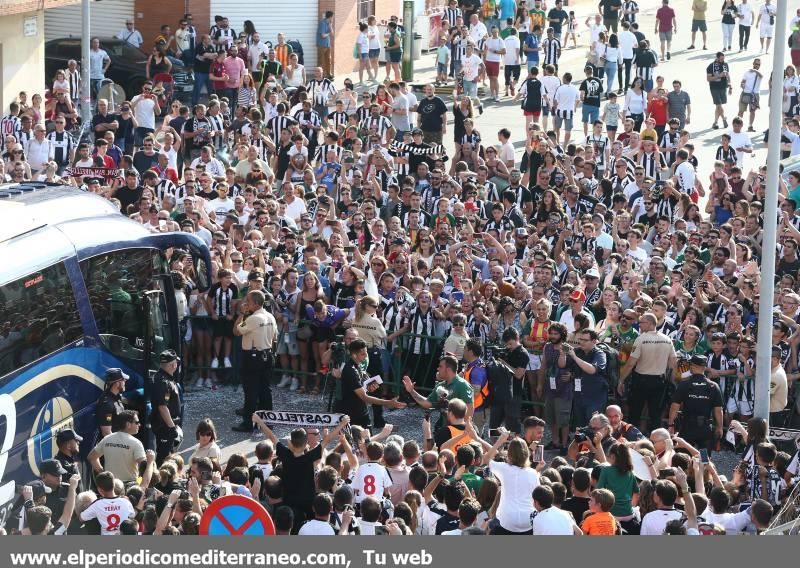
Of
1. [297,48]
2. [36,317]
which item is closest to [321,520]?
[36,317]

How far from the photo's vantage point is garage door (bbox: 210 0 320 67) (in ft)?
118

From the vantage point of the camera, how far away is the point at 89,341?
49.1ft

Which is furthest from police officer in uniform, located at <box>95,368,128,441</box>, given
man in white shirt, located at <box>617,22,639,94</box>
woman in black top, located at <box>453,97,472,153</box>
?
man in white shirt, located at <box>617,22,639,94</box>

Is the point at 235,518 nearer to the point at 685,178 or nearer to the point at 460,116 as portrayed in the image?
the point at 685,178

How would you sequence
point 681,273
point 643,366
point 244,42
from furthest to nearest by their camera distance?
1. point 244,42
2. point 681,273
3. point 643,366

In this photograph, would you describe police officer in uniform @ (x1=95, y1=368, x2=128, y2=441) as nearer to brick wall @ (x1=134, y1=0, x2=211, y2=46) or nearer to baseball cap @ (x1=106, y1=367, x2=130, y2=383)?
baseball cap @ (x1=106, y1=367, x2=130, y2=383)

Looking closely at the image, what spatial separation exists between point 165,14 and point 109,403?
2250 cm

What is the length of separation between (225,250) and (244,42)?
1434cm

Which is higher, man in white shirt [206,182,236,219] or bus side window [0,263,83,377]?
man in white shirt [206,182,236,219]

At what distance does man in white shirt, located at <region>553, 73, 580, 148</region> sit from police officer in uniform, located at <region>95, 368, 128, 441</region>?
15.5m

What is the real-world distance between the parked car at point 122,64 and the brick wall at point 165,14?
2.13 metres
